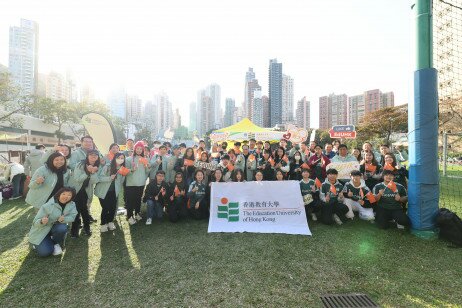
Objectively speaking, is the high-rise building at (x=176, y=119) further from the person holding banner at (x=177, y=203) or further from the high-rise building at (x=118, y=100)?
the person holding banner at (x=177, y=203)

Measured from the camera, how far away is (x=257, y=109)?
62219mm

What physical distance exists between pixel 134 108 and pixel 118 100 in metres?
8.25

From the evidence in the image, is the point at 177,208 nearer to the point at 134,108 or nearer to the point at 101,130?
the point at 101,130

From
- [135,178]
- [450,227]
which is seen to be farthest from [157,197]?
[450,227]

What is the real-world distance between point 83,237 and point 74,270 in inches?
53.6

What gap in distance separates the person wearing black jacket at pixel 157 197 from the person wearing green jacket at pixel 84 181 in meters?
1.25

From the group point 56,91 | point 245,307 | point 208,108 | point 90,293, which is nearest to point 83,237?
point 90,293

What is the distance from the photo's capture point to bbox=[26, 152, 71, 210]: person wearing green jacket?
4.12 m

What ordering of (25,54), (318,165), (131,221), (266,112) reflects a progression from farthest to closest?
(266,112)
(25,54)
(318,165)
(131,221)

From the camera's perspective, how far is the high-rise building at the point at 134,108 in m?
99.2

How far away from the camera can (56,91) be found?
66.4 m

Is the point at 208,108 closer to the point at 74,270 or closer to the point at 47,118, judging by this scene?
the point at 47,118

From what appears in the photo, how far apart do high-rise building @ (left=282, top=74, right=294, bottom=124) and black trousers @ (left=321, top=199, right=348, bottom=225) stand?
60.9 meters

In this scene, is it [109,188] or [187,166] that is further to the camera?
[187,166]
